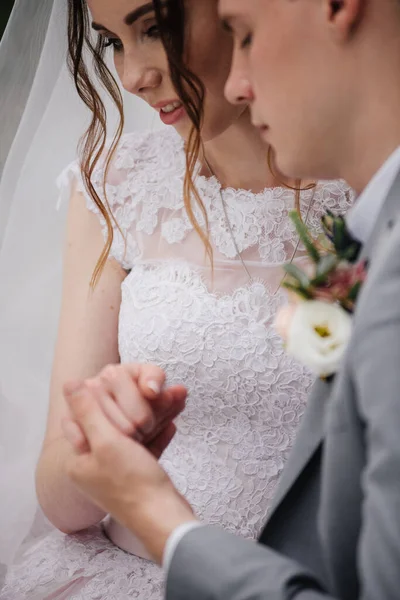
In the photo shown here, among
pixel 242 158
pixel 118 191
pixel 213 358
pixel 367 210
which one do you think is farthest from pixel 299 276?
pixel 118 191

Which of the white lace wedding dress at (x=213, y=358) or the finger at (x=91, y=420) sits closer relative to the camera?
the finger at (x=91, y=420)

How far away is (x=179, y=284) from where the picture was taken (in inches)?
57.4

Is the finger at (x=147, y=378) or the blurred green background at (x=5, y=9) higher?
the blurred green background at (x=5, y=9)

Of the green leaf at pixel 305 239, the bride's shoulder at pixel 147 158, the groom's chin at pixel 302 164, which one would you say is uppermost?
the bride's shoulder at pixel 147 158

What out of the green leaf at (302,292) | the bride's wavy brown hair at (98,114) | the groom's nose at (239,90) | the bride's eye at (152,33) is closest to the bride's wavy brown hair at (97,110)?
the bride's wavy brown hair at (98,114)

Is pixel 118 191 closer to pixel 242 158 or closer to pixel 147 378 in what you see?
pixel 242 158

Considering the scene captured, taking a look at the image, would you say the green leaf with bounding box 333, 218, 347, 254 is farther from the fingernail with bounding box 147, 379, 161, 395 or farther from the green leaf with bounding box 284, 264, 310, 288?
the fingernail with bounding box 147, 379, 161, 395

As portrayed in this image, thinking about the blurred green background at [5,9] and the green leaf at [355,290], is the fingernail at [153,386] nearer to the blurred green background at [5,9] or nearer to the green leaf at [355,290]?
the green leaf at [355,290]

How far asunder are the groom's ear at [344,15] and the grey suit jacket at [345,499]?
0.17m

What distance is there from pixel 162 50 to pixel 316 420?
0.73m

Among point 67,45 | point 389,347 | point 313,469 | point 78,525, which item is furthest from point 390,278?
point 67,45

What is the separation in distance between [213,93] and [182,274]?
1.09 feet

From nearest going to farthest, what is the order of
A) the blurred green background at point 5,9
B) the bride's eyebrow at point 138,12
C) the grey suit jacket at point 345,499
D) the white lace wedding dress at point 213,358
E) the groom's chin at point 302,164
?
the grey suit jacket at point 345,499
the groom's chin at point 302,164
the bride's eyebrow at point 138,12
the white lace wedding dress at point 213,358
the blurred green background at point 5,9

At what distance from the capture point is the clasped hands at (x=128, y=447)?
83cm
